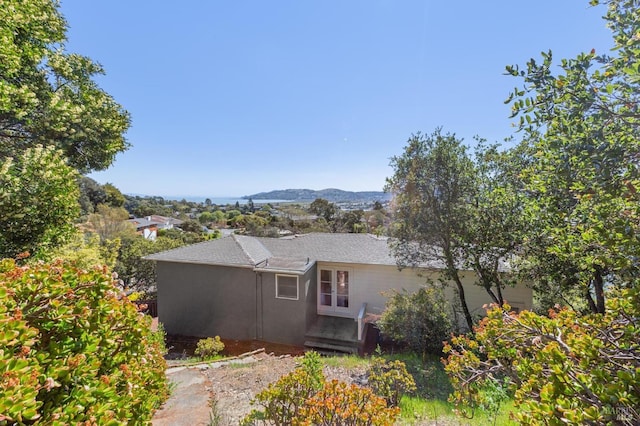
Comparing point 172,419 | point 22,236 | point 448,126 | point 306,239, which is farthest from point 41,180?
point 306,239

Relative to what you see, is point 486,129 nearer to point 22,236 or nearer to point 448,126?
point 448,126

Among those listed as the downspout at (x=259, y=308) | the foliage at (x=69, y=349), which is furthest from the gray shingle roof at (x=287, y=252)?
the foliage at (x=69, y=349)

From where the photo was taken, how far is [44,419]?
1550 millimetres

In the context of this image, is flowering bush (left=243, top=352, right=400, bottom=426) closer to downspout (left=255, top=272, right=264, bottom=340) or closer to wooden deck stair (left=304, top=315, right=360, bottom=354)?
wooden deck stair (left=304, top=315, right=360, bottom=354)

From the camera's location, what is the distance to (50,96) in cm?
599

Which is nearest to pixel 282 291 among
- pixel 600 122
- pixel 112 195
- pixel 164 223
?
pixel 600 122

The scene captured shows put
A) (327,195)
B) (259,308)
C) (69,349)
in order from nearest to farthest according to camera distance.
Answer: (69,349) < (259,308) < (327,195)

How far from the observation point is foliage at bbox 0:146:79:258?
4867 mm

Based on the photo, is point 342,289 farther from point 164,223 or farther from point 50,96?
point 164,223

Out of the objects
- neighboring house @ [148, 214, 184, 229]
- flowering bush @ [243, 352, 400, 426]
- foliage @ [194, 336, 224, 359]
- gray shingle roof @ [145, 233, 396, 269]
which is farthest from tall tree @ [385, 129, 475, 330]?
neighboring house @ [148, 214, 184, 229]

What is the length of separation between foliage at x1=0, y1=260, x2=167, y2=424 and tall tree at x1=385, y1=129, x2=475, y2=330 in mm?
7674

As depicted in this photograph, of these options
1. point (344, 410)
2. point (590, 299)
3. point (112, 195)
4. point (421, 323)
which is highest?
point (112, 195)

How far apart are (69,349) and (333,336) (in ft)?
33.0

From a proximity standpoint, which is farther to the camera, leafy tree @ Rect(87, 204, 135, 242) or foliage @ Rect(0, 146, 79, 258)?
leafy tree @ Rect(87, 204, 135, 242)
